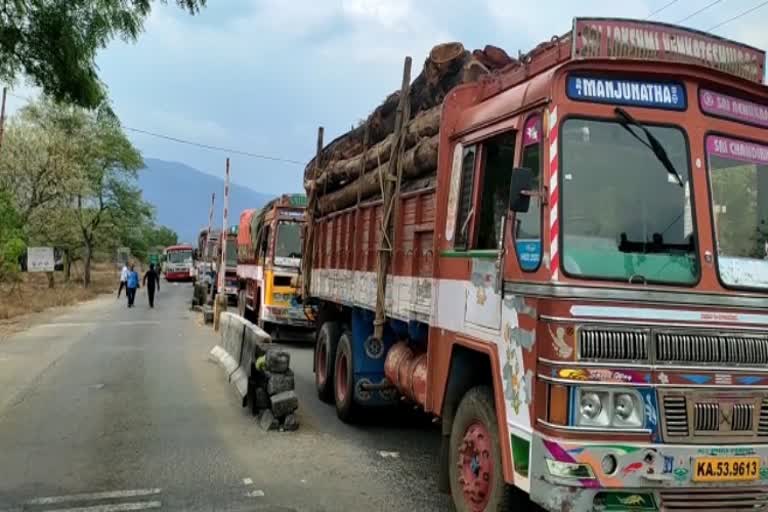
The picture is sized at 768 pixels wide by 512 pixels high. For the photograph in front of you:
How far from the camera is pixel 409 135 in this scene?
6.53 m

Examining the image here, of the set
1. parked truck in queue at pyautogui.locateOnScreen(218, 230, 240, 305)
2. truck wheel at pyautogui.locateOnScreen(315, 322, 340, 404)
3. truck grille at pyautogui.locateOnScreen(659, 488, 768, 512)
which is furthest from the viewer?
parked truck in queue at pyautogui.locateOnScreen(218, 230, 240, 305)

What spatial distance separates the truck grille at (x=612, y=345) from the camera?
3.71 m

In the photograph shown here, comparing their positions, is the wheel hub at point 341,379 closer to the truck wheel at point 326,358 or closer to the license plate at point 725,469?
the truck wheel at point 326,358

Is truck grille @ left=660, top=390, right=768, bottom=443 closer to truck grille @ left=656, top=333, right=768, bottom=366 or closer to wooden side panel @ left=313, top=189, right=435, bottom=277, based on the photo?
truck grille @ left=656, top=333, right=768, bottom=366

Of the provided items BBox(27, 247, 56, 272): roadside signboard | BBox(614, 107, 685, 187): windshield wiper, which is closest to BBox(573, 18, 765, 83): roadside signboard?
BBox(614, 107, 685, 187): windshield wiper

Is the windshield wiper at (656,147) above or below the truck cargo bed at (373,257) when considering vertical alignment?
above

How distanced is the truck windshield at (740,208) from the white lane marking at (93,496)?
451 cm

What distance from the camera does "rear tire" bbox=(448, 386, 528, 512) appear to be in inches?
170

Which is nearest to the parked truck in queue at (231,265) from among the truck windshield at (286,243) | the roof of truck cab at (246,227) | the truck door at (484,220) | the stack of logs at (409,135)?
the roof of truck cab at (246,227)

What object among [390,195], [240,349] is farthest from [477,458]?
[240,349]

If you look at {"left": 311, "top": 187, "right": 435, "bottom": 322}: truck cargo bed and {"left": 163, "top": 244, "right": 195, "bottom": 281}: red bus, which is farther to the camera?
{"left": 163, "top": 244, "right": 195, "bottom": 281}: red bus

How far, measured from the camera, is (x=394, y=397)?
8.24m

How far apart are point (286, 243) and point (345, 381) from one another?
8599 millimetres

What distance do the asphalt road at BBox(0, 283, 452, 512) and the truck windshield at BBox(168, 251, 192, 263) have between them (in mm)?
50173
